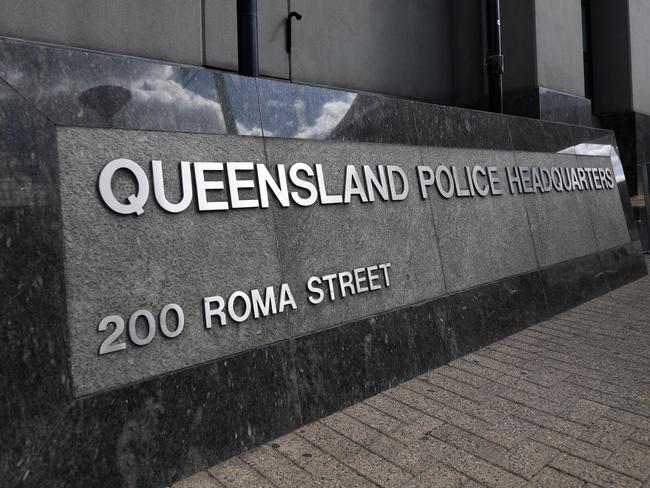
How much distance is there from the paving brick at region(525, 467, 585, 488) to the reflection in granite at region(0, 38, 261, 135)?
235 cm

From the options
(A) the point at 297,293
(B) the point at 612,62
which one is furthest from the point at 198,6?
(B) the point at 612,62

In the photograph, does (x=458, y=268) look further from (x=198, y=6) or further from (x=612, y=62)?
(x=612, y=62)

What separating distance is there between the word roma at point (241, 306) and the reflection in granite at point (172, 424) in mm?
206

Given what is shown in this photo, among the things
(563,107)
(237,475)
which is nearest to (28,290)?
(237,475)

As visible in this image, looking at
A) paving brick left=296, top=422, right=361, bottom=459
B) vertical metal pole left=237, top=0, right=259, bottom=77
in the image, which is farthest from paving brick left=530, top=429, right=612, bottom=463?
vertical metal pole left=237, top=0, right=259, bottom=77

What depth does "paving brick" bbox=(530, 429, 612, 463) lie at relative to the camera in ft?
8.57

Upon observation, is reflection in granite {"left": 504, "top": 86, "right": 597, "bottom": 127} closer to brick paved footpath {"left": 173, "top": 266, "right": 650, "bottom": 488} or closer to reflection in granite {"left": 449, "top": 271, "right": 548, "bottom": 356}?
reflection in granite {"left": 449, "top": 271, "right": 548, "bottom": 356}

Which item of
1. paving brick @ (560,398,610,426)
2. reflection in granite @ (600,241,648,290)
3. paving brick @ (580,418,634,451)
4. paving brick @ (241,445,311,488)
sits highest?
reflection in granite @ (600,241,648,290)

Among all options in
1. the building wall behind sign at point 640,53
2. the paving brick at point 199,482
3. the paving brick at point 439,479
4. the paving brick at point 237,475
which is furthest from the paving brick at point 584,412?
the building wall behind sign at point 640,53

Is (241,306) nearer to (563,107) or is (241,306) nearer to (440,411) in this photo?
(440,411)

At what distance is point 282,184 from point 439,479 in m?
1.84

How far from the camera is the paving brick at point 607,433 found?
274cm

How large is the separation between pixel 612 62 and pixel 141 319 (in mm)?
11646

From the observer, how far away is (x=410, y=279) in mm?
3941
